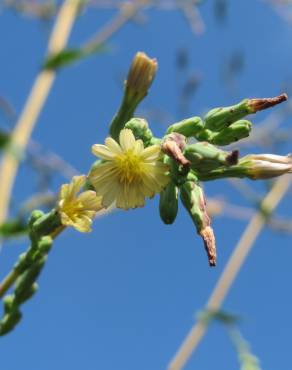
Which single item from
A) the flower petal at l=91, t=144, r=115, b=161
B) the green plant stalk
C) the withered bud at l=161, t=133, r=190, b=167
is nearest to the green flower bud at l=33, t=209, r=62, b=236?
the green plant stalk

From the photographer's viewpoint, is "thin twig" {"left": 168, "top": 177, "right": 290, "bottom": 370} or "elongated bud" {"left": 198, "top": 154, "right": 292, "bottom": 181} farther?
"thin twig" {"left": 168, "top": 177, "right": 290, "bottom": 370}

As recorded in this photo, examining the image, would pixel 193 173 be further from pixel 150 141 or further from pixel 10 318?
pixel 10 318

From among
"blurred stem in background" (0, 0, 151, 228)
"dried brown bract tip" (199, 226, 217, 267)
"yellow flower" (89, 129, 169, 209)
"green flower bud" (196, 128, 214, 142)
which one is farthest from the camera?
"blurred stem in background" (0, 0, 151, 228)

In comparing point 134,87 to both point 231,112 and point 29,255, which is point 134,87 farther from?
point 29,255

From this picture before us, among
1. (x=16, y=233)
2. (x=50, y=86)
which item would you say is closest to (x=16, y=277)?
(x=16, y=233)

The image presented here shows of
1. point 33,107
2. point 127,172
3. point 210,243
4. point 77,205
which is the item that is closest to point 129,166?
point 127,172

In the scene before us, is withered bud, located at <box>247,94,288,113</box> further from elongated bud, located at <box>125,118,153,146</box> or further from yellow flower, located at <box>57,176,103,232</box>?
yellow flower, located at <box>57,176,103,232</box>
